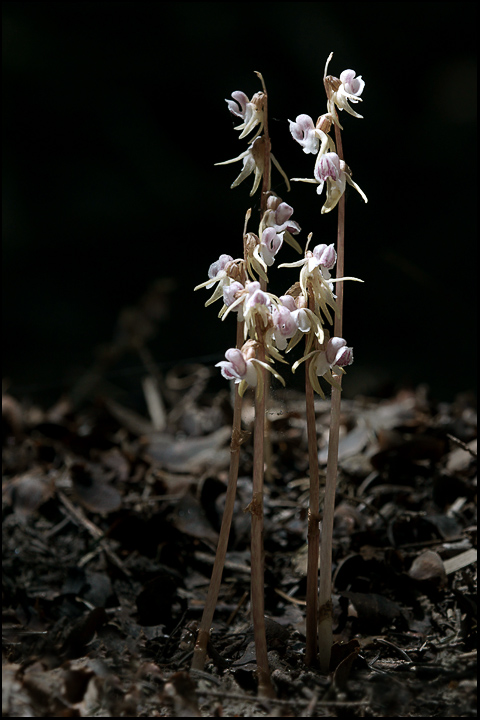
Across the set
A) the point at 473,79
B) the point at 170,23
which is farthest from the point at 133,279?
the point at 473,79

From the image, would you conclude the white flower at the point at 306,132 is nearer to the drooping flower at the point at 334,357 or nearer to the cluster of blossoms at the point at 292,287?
the cluster of blossoms at the point at 292,287

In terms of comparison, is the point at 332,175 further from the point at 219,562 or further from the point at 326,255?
the point at 219,562

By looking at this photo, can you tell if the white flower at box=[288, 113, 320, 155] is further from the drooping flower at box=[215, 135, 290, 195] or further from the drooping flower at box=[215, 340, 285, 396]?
the drooping flower at box=[215, 340, 285, 396]

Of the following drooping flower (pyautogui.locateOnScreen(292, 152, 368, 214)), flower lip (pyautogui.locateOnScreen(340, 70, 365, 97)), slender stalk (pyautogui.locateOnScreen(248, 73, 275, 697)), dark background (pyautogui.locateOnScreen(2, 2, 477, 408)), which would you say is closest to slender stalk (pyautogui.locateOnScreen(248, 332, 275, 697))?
slender stalk (pyautogui.locateOnScreen(248, 73, 275, 697))

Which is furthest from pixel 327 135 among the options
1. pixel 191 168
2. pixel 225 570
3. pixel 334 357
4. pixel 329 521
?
pixel 191 168

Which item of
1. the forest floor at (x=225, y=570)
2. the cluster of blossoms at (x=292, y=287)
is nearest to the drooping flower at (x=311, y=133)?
the cluster of blossoms at (x=292, y=287)
